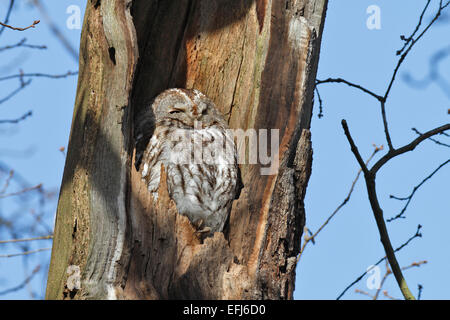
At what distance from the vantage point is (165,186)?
325cm

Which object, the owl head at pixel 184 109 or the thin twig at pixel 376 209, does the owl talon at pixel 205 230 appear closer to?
the owl head at pixel 184 109

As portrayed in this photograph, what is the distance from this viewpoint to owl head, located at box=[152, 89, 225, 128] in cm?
389

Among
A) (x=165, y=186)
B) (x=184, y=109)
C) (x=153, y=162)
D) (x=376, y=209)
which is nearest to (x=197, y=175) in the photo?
(x=153, y=162)

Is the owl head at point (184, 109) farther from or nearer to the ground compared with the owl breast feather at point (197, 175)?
farther from the ground

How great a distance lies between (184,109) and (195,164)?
0.47 metres

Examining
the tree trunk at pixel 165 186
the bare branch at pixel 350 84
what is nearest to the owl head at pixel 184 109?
the tree trunk at pixel 165 186

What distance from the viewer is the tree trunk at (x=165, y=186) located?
9.22 feet

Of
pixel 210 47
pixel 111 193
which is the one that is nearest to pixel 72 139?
pixel 111 193

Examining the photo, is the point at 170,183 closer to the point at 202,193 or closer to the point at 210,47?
the point at 202,193

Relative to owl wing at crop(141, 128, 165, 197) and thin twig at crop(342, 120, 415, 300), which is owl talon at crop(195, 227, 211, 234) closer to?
owl wing at crop(141, 128, 165, 197)

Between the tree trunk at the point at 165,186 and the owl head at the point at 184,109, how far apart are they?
141mm

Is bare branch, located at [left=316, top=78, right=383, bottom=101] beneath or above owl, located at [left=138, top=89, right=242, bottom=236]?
above

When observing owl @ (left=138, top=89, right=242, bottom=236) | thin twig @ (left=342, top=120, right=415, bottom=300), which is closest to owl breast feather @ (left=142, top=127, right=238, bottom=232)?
owl @ (left=138, top=89, right=242, bottom=236)

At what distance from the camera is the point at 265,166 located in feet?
10.9
